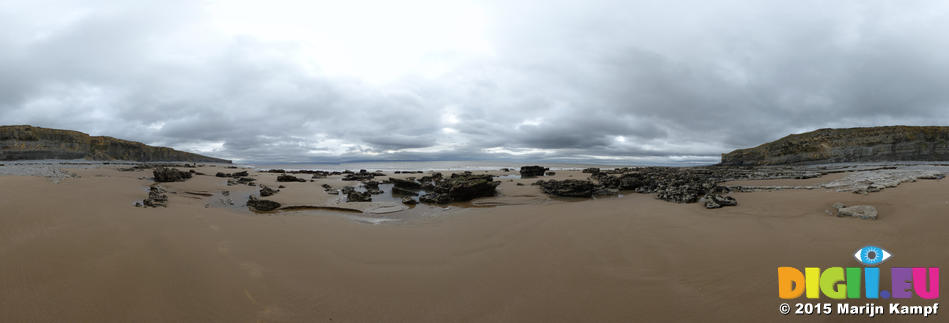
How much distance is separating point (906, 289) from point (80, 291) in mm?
7673

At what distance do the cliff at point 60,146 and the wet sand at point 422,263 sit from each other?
71.9 metres

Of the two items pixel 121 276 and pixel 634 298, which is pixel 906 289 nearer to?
pixel 634 298

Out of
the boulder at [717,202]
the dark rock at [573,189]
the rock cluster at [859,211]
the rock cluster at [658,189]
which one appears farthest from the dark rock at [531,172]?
the rock cluster at [859,211]

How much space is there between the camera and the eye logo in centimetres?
327

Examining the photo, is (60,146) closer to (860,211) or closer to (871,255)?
(871,255)

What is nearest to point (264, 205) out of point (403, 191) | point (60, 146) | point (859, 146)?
point (403, 191)

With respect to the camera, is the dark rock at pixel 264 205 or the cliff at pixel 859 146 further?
the cliff at pixel 859 146

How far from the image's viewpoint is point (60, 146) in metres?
48.3

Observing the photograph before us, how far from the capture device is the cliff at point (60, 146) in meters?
42.6

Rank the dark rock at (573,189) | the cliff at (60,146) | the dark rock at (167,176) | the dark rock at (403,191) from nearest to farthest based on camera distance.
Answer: the dark rock at (573,189)
the dark rock at (403,191)
the dark rock at (167,176)
the cliff at (60,146)

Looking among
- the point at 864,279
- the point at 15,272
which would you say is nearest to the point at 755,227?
the point at 864,279

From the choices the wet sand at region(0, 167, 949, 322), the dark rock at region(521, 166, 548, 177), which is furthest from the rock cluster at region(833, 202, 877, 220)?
the dark rock at region(521, 166, 548, 177)

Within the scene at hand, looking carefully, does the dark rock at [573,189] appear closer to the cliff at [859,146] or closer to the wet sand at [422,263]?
the wet sand at [422,263]

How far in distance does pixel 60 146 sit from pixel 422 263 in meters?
83.8
